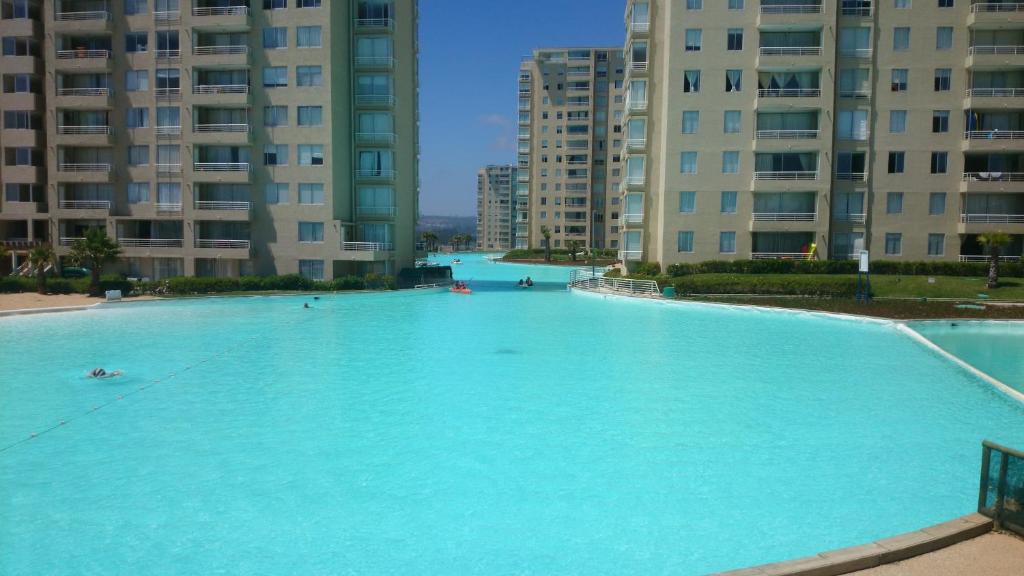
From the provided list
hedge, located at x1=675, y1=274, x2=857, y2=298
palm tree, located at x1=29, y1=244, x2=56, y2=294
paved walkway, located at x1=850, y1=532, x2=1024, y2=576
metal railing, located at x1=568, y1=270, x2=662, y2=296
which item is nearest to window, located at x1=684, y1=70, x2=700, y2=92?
hedge, located at x1=675, y1=274, x2=857, y2=298

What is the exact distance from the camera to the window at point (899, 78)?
1980 inches

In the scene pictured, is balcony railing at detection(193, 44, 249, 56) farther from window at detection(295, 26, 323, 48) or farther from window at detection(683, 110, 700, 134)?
window at detection(683, 110, 700, 134)

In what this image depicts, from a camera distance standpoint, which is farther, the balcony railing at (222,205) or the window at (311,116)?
the balcony railing at (222,205)

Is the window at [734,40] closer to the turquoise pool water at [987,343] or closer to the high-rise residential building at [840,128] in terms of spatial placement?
the high-rise residential building at [840,128]

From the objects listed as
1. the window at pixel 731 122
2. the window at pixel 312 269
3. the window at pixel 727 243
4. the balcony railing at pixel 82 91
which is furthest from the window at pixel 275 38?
the window at pixel 727 243

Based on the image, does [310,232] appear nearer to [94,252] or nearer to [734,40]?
[94,252]

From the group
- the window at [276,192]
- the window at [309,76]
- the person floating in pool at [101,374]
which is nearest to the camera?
the person floating in pool at [101,374]

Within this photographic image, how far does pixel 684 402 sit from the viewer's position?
19.9 m

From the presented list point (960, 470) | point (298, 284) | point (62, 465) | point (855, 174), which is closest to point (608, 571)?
point (960, 470)

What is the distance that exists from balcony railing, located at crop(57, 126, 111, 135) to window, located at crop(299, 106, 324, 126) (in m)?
15.3

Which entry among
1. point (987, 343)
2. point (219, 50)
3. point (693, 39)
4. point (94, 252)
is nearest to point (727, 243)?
point (693, 39)

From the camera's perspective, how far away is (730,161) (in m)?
51.8

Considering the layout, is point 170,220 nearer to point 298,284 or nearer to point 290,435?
point 298,284

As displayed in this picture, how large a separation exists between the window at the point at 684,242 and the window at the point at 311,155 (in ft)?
91.4
